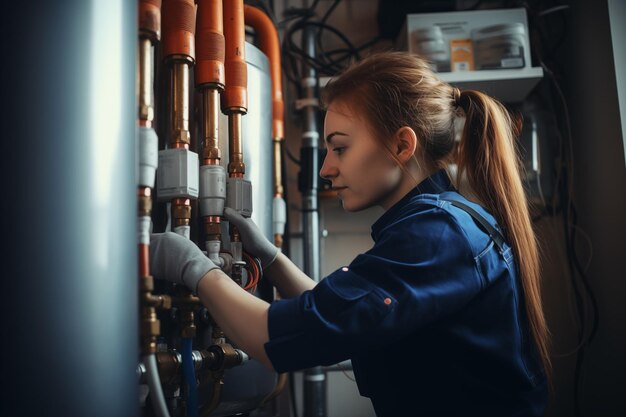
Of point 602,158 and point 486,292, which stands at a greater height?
point 602,158

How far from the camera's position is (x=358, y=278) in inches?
29.5

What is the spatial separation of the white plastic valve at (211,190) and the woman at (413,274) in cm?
5

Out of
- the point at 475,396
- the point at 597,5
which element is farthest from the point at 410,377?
the point at 597,5

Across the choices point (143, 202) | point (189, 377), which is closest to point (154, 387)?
point (189, 377)

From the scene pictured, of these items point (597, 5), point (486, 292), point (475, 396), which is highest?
point (597, 5)

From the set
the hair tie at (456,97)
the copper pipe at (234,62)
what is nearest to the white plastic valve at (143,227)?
the copper pipe at (234,62)

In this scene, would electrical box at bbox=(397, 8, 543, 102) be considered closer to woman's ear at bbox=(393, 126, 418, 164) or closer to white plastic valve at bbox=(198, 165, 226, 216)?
woman's ear at bbox=(393, 126, 418, 164)

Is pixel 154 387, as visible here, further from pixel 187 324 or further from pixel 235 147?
pixel 235 147

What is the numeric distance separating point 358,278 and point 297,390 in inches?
39.5

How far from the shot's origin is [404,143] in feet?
3.10

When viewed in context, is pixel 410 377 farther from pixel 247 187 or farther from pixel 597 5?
pixel 597 5

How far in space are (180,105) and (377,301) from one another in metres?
0.39

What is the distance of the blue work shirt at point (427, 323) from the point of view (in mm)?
724

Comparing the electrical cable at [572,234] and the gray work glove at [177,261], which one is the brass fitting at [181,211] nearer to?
the gray work glove at [177,261]
